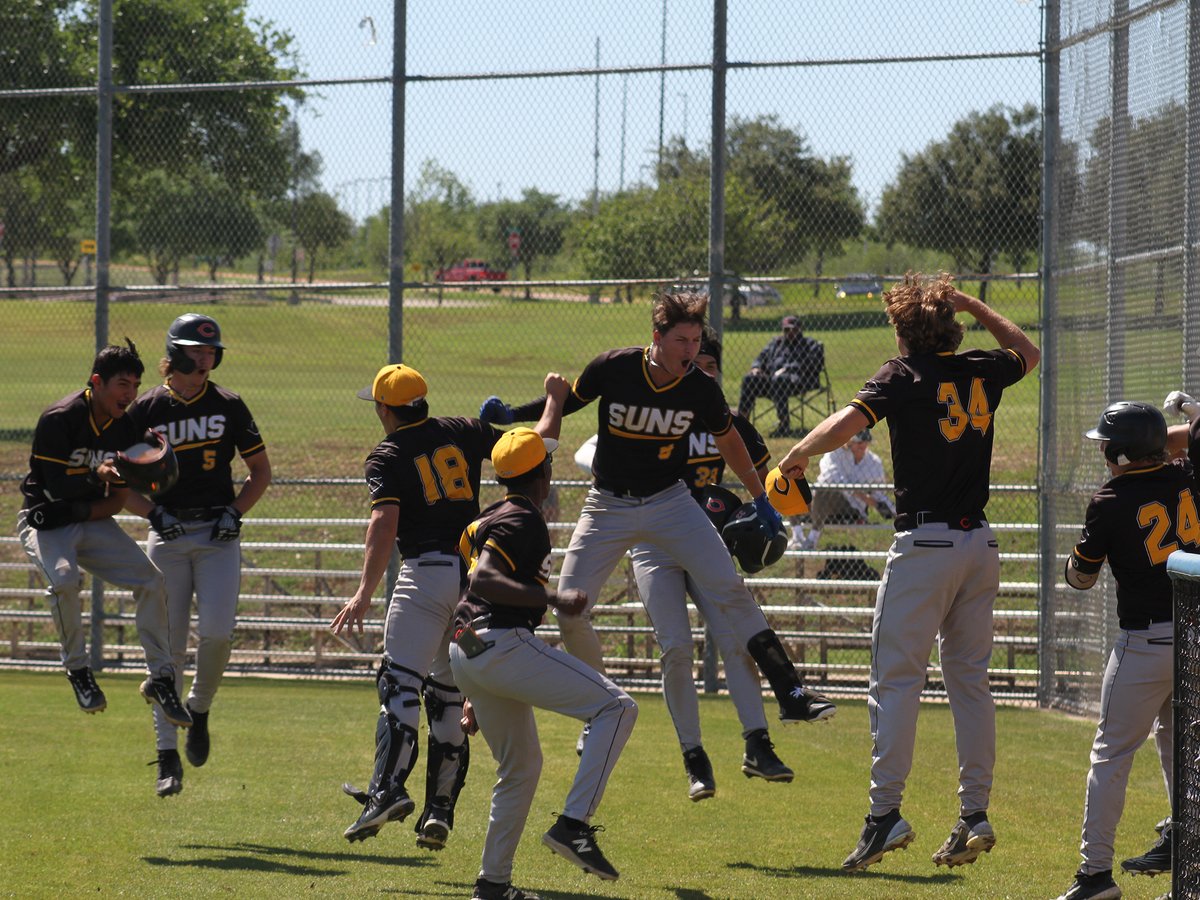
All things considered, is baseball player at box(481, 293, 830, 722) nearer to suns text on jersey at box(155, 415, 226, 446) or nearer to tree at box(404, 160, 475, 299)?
suns text on jersey at box(155, 415, 226, 446)

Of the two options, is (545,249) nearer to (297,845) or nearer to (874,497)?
(874,497)

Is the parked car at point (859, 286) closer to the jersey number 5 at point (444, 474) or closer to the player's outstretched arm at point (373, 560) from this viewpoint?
the jersey number 5 at point (444, 474)

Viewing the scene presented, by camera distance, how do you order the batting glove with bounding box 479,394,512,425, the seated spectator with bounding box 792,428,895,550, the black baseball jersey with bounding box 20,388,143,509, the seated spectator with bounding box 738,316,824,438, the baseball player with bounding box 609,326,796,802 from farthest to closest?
the seated spectator with bounding box 792,428,895,550
the seated spectator with bounding box 738,316,824,438
the black baseball jersey with bounding box 20,388,143,509
the batting glove with bounding box 479,394,512,425
the baseball player with bounding box 609,326,796,802

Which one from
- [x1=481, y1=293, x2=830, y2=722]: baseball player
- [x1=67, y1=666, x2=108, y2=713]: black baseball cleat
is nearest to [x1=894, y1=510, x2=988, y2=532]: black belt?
[x1=481, y1=293, x2=830, y2=722]: baseball player

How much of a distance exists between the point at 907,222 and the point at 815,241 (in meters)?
0.71

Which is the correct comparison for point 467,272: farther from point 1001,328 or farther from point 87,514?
point 1001,328

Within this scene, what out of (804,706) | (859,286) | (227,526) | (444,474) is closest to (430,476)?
(444,474)

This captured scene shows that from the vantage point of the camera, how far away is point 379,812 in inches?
264

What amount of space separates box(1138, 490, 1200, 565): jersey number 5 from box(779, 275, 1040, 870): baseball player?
0.63 metres

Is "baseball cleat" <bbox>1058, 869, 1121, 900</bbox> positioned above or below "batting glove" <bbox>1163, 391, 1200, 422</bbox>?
below

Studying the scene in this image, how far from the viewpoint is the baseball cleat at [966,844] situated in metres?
6.27

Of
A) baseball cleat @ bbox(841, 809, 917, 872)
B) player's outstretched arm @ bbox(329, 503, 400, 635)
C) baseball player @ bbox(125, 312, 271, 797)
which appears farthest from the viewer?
baseball player @ bbox(125, 312, 271, 797)

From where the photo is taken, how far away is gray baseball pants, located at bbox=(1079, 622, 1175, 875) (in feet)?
19.9

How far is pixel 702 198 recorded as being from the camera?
1178 centimetres
